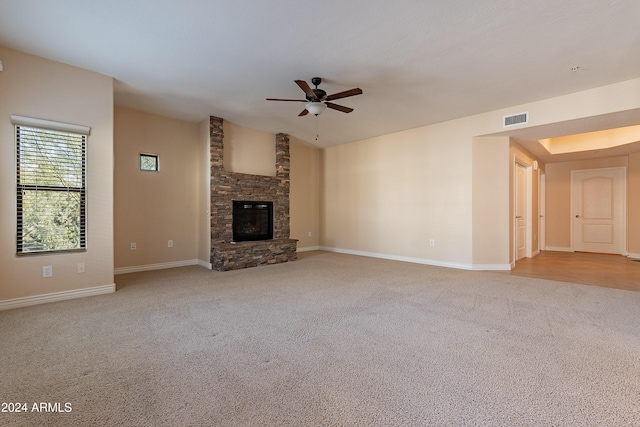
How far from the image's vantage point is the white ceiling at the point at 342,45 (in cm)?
248

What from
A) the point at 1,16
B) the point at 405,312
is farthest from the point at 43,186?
the point at 405,312

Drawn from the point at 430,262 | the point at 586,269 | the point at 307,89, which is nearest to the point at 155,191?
the point at 307,89

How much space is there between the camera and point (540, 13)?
2.49 m

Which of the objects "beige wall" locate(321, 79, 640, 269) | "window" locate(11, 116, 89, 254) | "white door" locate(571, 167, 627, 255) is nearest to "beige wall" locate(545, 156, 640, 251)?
"white door" locate(571, 167, 627, 255)

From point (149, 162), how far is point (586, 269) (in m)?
8.16

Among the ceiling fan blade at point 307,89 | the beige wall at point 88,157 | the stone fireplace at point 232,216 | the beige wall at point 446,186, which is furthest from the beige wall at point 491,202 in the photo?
the beige wall at point 88,157

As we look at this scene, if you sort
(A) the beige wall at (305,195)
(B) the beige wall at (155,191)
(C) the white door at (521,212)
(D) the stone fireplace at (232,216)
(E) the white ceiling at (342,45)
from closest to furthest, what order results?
(E) the white ceiling at (342,45) → (B) the beige wall at (155,191) → (D) the stone fireplace at (232,216) → (C) the white door at (521,212) → (A) the beige wall at (305,195)

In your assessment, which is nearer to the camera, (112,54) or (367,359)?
(367,359)

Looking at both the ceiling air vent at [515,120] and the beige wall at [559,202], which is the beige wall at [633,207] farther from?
the ceiling air vent at [515,120]

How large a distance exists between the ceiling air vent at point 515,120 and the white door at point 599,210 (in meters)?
4.57

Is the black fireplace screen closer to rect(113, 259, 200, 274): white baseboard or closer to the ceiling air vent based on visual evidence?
rect(113, 259, 200, 274): white baseboard

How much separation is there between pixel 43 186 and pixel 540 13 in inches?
215

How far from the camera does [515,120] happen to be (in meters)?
4.55

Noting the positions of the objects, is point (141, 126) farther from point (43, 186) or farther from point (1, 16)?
point (1, 16)
